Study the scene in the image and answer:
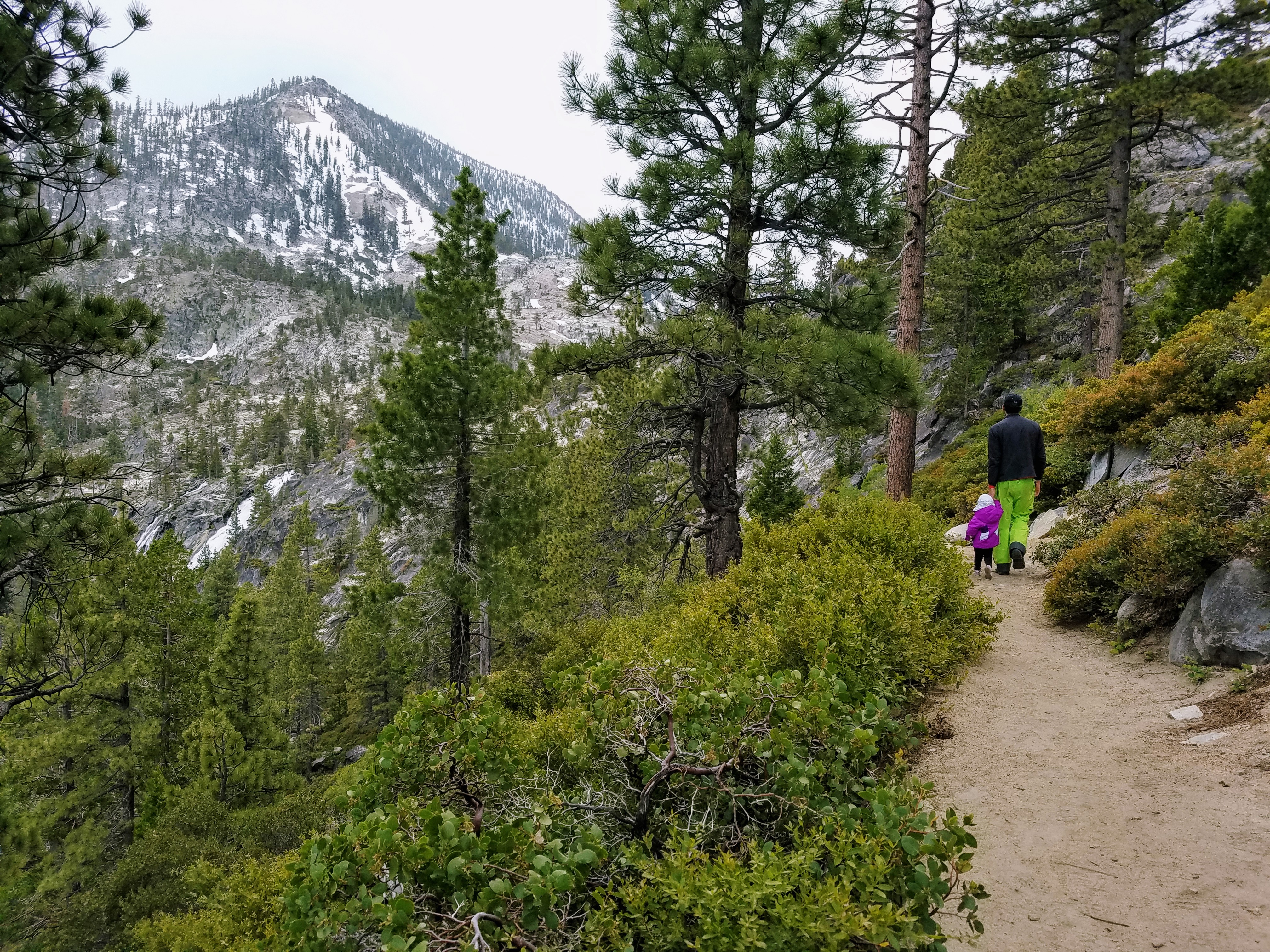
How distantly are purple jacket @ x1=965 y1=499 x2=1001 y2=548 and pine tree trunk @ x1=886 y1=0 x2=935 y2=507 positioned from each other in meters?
1.06

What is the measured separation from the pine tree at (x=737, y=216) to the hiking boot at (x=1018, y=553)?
3.08 meters

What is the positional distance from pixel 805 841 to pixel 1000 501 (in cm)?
699

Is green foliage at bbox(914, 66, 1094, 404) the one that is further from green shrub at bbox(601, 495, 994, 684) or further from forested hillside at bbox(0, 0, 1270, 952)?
green shrub at bbox(601, 495, 994, 684)

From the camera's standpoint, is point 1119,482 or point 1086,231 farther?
point 1086,231

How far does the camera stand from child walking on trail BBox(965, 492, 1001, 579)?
25.1 feet

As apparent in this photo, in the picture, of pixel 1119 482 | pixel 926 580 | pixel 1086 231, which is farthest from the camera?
pixel 1086 231

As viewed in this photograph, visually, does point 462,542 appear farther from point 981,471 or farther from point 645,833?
point 981,471

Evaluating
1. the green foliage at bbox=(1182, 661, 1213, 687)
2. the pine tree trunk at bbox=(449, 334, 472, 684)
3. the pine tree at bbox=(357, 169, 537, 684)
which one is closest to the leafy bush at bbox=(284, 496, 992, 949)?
the green foliage at bbox=(1182, 661, 1213, 687)

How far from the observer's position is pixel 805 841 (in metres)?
1.95

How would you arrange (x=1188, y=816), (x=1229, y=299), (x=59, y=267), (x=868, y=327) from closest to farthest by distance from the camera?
1. (x=1188, y=816)
2. (x=59, y=267)
3. (x=868, y=327)
4. (x=1229, y=299)

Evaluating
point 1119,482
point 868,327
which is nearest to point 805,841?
point 868,327

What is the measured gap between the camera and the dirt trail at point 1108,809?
7.55 feet

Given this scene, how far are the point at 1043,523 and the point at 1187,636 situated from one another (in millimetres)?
5971

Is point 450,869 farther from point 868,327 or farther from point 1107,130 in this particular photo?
point 1107,130
